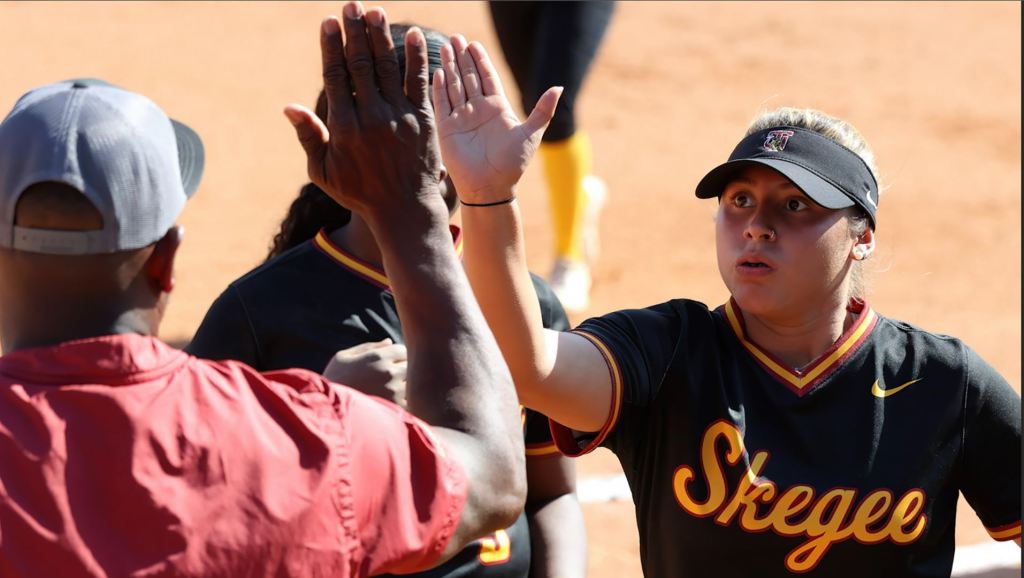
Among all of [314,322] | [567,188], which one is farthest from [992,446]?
[567,188]

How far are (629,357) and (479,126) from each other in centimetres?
53

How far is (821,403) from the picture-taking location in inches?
113

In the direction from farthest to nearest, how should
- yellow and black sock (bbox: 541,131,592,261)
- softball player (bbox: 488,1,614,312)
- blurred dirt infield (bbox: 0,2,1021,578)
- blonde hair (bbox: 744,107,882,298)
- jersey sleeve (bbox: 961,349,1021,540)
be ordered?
blurred dirt infield (bbox: 0,2,1021,578) < yellow and black sock (bbox: 541,131,592,261) < softball player (bbox: 488,1,614,312) < blonde hair (bbox: 744,107,882,298) < jersey sleeve (bbox: 961,349,1021,540)

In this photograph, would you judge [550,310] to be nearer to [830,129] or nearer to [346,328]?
[346,328]

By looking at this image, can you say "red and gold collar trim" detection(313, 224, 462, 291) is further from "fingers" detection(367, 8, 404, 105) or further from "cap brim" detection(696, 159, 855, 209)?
"fingers" detection(367, 8, 404, 105)

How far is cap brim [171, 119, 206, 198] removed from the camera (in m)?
1.95

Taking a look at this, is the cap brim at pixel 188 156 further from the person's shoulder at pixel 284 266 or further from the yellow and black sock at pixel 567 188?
the yellow and black sock at pixel 567 188

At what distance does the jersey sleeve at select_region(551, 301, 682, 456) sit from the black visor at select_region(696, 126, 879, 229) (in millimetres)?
293

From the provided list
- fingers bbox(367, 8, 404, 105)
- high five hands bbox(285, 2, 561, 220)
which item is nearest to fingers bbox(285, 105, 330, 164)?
high five hands bbox(285, 2, 561, 220)

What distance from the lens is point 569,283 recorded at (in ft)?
24.1

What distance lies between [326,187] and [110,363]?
452mm

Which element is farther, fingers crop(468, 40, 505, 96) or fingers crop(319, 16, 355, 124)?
fingers crop(468, 40, 505, 96)

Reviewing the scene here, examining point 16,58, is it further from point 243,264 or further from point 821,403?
point 821,403

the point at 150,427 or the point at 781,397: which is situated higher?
the point at 150,427
